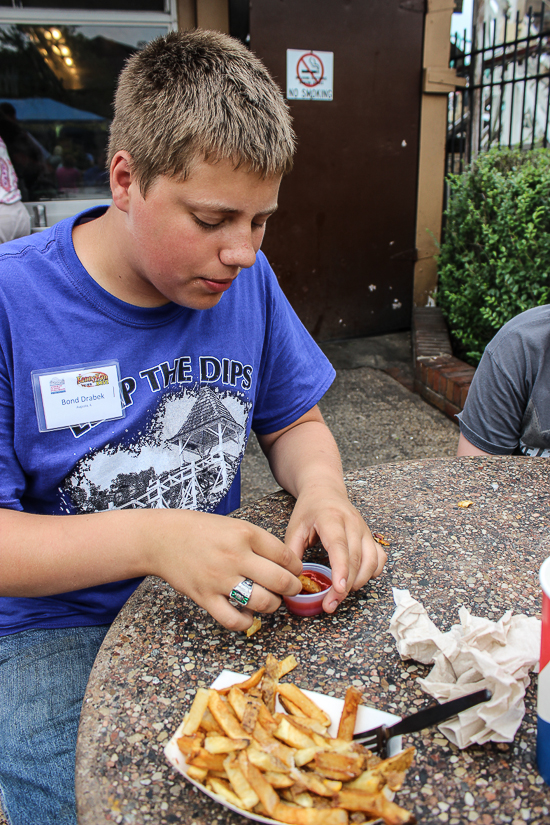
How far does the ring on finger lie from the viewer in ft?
3.45

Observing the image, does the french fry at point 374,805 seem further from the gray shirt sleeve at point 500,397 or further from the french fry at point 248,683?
the gray shirt sleeve at point 500,397

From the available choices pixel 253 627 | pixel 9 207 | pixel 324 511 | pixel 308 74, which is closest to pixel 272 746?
pixel 253 627

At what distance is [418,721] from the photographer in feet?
2.73

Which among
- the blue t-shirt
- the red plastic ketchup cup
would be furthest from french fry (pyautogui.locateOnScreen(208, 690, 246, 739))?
the blue t-shirt

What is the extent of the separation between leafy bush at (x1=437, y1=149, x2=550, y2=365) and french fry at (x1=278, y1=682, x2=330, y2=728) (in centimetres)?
365

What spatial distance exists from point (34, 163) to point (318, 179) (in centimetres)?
224

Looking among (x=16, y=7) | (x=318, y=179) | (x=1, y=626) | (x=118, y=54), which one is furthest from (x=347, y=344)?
(x=1, y=626)

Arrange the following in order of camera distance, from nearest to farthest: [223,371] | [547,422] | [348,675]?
[348,675]
[223,371]
[547,422]

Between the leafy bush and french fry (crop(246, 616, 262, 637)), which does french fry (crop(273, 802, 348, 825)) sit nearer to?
french fry (crop(246, 616, 262, 637))

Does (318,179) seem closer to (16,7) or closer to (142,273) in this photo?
(16,7)

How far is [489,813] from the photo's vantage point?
785 millimetres

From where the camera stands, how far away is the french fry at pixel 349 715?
0.85m

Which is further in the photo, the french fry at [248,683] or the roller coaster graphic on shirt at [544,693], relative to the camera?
the french fry at [248,683]

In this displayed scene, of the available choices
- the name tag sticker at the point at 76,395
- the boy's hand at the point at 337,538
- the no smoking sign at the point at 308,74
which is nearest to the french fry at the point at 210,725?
the boy's hand at the point at 337,538
